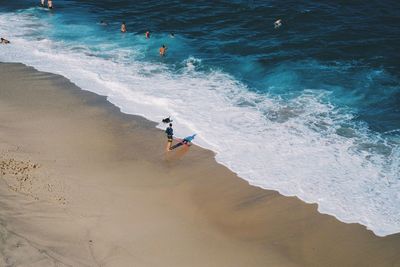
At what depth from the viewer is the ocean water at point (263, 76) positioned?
20.2 m

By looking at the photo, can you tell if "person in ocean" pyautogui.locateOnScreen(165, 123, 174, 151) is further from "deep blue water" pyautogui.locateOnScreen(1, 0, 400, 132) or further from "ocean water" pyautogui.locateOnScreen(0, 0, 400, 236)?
"deep blue water" pyautogui.locateOnScreen(1, 0, 400, 132)

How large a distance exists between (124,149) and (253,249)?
828cm

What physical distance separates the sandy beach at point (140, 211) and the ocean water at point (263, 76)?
127 cm

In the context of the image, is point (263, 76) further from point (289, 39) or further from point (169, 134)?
point (169, 134)

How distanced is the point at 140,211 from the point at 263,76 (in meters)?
15.1

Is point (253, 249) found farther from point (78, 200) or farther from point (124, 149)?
point (124, 149)

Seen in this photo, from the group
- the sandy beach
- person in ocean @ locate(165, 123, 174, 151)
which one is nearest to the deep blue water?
person in ocean @ locate(165, 123, 174, 151)

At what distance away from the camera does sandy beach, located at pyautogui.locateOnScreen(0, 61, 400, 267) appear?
15.2 m

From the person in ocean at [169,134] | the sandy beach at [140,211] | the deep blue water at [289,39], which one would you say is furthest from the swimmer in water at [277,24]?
the person in ocean at [169,134]

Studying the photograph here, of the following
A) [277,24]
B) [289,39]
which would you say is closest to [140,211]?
[289,39]

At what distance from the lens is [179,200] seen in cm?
1819

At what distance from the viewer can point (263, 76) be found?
2959 cm

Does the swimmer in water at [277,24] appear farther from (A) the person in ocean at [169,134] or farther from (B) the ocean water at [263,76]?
(A) the person in ocean at [169,134]

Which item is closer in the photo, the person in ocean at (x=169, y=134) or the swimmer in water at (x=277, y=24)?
the person in ocean at (x=169, y=134)
